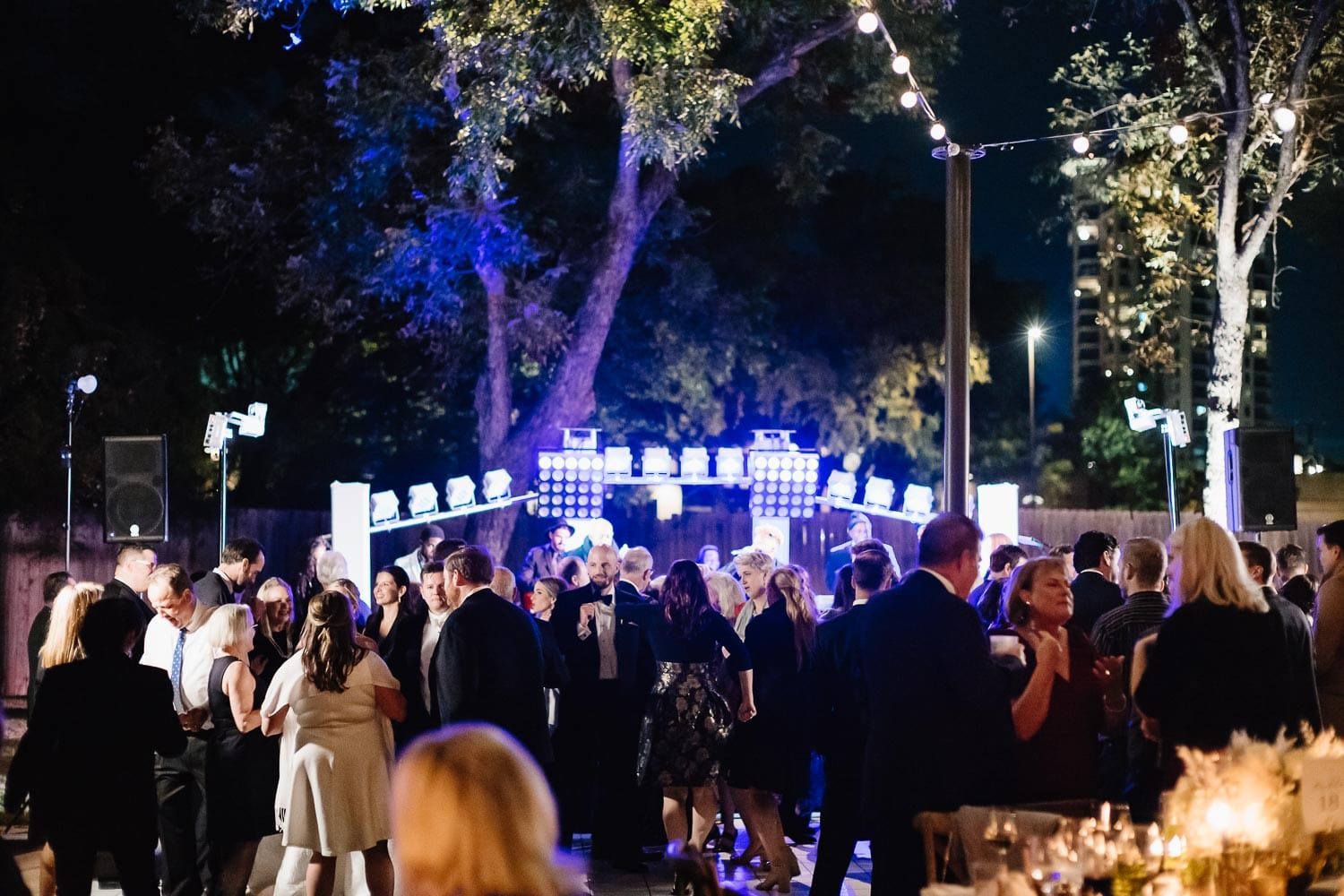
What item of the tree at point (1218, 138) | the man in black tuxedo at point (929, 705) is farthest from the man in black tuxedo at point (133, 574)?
the tree at point (1218, 138)

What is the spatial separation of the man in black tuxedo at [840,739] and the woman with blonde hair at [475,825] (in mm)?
4043

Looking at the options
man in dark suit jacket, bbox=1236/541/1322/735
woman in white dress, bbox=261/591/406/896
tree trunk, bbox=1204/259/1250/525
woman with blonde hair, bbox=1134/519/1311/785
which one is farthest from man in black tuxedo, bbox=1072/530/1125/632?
tree trunk, bbox=1204/259/1250/525

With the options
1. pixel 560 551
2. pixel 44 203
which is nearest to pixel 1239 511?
pixel 560 551

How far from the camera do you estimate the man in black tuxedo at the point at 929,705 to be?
14.9 ft

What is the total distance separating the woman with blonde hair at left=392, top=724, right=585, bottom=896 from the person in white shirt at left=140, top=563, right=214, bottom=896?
14.4 feet

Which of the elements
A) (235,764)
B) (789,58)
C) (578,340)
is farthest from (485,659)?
(789,58)

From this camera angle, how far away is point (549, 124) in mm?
20812

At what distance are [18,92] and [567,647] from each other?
15.1 metres

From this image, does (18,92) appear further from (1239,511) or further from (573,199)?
(1239,511)

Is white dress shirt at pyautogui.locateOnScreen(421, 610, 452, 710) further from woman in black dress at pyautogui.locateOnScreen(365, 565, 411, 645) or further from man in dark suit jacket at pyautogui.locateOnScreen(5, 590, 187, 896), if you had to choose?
man in dark suit jacket at pyautogui.locateOnScreen(5, 590, 187, 896)

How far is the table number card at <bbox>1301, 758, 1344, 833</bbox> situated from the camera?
2820 mm

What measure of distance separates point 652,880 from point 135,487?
649 cm

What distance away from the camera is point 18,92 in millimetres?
19078

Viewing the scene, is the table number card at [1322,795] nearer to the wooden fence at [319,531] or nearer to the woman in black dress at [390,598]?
the woman in black dress at [390,598]
